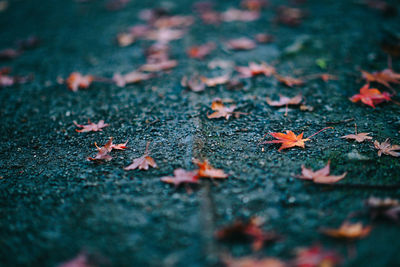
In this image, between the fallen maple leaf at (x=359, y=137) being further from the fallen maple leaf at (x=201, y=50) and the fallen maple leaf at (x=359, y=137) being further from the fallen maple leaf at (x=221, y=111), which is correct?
the fallen maple leaf at (x=201, y=50)

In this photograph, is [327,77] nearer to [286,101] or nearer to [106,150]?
[286,101]

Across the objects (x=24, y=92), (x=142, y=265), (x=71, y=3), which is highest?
(x=71, y=3)

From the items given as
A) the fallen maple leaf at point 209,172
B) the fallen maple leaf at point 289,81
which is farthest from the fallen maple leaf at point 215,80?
the fallen maple leaf at point 209,172

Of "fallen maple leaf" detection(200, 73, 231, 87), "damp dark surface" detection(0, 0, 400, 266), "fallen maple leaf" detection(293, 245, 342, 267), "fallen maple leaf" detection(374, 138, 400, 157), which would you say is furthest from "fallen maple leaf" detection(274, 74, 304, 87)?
"fallen maple leaf" detection(293, 245, 342, 267)

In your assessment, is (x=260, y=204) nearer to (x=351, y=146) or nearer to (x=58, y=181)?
(x=351, y=146)

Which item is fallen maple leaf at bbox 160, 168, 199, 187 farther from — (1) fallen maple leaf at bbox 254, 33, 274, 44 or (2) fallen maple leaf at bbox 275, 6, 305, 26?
(2) fallen maple leaf at bbox 275, 6, 305, 26

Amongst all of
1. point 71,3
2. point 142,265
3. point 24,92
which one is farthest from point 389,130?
point 71,3
